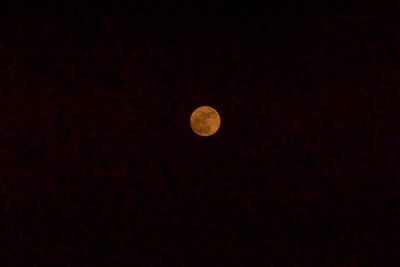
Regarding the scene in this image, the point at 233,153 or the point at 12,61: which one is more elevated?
the point at 12,61

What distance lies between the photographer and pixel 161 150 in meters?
1.52

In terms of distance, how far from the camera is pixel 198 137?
5.01 feet

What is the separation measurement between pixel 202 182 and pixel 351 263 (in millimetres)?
542

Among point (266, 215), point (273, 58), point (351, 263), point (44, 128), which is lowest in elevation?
point (351, 263)

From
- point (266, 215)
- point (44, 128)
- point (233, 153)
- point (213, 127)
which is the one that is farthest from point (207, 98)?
point (44, 128)

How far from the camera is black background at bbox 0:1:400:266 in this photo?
1495mm

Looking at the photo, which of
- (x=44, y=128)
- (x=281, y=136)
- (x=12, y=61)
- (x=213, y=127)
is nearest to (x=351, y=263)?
(x=281, y=136)

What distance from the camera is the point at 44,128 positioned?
1509 mm

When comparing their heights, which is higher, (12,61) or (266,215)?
(12,61)

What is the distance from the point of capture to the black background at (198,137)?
58.9 inches

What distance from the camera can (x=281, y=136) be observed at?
151cm

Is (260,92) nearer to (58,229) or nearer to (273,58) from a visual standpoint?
(273,58)

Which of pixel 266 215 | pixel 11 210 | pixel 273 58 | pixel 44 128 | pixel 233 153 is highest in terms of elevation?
pixel 273 58

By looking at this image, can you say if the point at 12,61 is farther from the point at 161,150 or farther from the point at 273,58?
the point at 273,58
